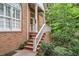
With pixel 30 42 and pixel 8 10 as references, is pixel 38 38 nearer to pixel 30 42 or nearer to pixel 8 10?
pixel 30 42

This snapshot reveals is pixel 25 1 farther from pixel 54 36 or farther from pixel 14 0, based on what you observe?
pixel 54 36

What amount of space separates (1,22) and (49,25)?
755mm

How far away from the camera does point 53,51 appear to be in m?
3.09

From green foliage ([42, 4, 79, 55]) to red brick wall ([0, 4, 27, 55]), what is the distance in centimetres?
43

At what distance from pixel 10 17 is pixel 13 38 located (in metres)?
0.34

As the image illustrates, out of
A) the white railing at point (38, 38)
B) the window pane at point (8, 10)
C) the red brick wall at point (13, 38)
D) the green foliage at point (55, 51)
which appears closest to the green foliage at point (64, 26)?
the green foliage at point (55, 51)

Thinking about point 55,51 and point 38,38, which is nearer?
point 55,51

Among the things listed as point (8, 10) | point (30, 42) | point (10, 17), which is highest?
point (8, 10)

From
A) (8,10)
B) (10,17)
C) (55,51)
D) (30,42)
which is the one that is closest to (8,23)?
(10,17)

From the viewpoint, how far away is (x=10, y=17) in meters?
3.16

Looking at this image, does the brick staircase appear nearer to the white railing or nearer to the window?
the white railing

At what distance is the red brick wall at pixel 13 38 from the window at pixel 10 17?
8 centimetres

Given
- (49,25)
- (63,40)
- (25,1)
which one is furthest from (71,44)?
(25,1)

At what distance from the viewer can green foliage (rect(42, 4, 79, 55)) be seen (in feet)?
10.2
